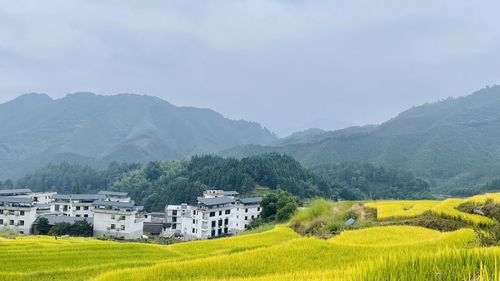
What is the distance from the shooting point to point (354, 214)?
24.2 meters

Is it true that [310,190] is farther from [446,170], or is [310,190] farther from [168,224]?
[446,170]

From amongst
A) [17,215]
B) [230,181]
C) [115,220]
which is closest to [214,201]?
[115,220]

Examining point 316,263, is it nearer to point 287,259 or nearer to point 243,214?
point 287,259

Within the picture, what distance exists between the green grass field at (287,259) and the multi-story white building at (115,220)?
40.1 m

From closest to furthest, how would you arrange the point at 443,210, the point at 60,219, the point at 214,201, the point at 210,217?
the point at 443,210 → the point at 60,219 → the point at 210,217 → the point at 214,201

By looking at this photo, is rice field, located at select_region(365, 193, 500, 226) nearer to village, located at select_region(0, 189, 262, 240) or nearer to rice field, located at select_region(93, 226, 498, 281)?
rice field, located at select_region(93, 226, 498, 281)

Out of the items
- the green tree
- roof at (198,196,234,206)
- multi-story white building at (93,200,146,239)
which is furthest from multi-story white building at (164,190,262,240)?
the green tree

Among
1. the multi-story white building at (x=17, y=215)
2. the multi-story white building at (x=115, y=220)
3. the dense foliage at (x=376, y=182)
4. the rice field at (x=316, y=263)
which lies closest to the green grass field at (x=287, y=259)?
the rice field at (x=316, y=263)

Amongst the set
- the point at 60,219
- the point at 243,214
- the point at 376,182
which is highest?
the point at 376,182

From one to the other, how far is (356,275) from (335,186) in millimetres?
103693

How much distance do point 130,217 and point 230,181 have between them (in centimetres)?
4126

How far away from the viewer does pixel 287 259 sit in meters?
10.7

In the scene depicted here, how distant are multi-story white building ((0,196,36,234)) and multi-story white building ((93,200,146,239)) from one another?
8.96m

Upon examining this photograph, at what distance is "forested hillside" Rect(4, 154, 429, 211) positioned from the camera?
3784 inches
